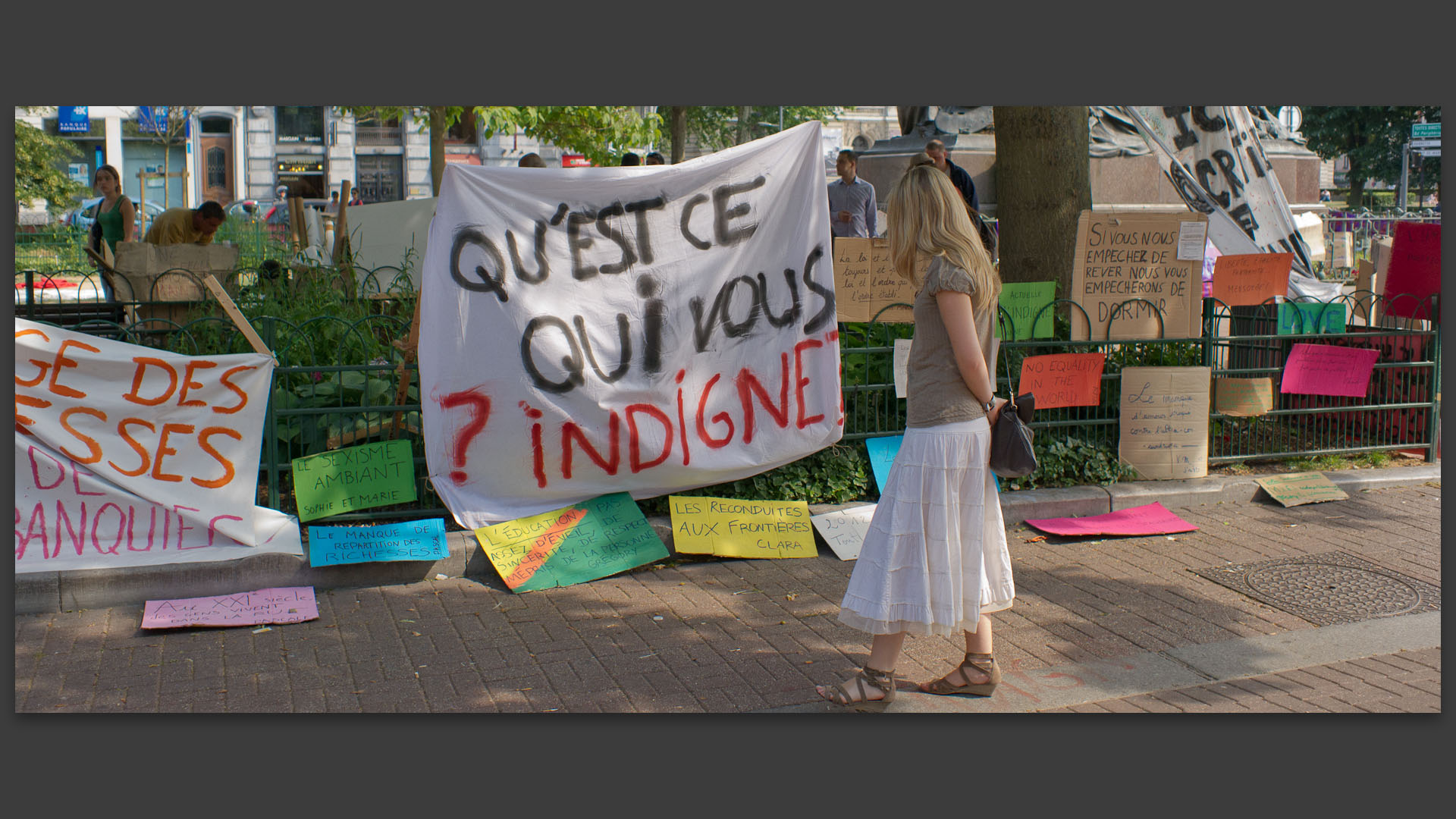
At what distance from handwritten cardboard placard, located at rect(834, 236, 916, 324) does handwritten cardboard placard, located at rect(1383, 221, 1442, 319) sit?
361 cm

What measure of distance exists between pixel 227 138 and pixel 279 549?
4196 centimetres

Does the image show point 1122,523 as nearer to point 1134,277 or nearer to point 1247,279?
point 1134,277

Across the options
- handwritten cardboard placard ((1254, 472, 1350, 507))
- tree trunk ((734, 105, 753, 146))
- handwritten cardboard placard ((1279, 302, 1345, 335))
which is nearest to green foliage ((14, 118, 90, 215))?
tree trunk ((734, 105, 753, 146))

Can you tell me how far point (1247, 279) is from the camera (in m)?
7.63

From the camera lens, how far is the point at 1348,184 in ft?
167

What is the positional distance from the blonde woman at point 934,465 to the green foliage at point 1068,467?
9.47 feet

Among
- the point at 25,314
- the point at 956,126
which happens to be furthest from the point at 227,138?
the point at 25,314

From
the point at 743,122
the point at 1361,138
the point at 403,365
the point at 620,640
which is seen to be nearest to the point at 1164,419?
the point at 620,640

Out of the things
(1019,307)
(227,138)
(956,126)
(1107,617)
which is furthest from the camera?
(227,138)

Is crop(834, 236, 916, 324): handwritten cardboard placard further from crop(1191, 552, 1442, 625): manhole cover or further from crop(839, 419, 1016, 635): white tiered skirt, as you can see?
crop(839, 419, 1016, 635): white tiered skirt

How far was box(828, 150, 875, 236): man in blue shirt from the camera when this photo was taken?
436 inches

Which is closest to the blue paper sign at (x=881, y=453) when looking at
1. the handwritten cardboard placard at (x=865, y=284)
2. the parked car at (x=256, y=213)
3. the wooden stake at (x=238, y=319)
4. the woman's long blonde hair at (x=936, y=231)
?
the handwritten cardboard placard at (x=865, y=284)

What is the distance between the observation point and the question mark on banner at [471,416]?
5.66 metres

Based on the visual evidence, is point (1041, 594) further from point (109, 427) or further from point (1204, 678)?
point (109, 427)
